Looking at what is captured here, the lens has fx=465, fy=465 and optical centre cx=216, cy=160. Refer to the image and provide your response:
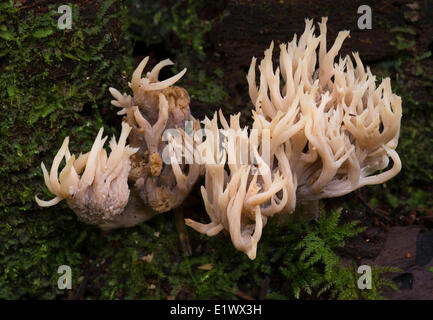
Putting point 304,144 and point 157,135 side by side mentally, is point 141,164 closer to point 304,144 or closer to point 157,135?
point 157,135

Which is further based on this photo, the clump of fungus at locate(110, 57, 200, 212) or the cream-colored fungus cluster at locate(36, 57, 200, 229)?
the clump of fungus at locate(110, 57, 200, 212)

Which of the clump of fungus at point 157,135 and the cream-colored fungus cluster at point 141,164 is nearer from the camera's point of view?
the cream-colored fungus cluster at point 141,164

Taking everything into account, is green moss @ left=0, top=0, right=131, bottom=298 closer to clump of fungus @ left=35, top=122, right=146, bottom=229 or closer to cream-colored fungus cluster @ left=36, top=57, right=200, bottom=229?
cream-colored fungus cluster @ left=36, top=57, right=200, bottom=229

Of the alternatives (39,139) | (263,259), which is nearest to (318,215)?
(263,259)

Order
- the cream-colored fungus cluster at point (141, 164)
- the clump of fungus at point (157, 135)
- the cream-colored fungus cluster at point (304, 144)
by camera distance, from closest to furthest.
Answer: the cream-colored fungus cluster at point (304, 144) < the cream-colored fungus cluster at point (141, 164) < the clump of fungus at point (157, 135)

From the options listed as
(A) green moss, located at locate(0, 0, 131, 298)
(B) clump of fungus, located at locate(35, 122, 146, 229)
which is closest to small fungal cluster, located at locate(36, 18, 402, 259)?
(B) clump of fungus, located at locate(35, 122, 146, 229)

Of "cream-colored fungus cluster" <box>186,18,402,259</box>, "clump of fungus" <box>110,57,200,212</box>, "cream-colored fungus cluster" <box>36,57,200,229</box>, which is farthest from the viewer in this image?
"clump of fungus" <box>110,57,200,212</box>

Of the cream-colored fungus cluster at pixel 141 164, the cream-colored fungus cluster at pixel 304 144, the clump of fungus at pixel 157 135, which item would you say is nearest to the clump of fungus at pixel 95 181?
the cream-colored fungus cluster at pixel 141 164

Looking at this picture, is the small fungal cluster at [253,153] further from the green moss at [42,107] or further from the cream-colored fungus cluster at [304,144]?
the green moss at [42,107]
